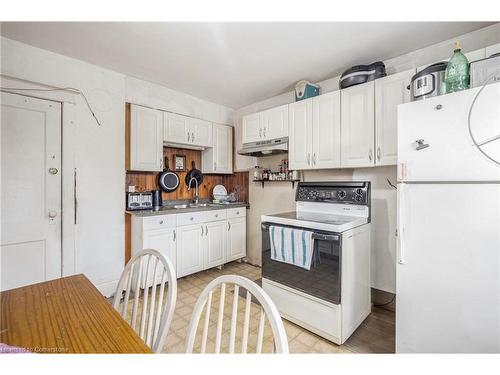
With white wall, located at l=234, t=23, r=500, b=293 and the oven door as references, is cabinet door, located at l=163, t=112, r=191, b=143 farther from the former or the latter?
the oven door

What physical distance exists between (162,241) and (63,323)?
1.80m

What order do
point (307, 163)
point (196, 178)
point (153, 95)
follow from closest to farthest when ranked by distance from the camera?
1. point (307, 163)
2. point (153, 95)
3. point (196, 178)

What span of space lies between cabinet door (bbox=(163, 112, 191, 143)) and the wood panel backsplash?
303mm

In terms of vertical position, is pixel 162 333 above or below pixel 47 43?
below

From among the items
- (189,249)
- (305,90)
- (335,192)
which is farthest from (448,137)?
(189,249)

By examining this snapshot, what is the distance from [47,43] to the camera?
1.97 meters

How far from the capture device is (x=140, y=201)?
105 inches

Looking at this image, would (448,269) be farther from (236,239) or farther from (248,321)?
(236,239)

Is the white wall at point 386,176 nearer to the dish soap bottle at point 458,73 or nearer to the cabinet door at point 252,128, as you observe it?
the cabinet door at point 252,128
